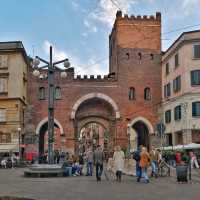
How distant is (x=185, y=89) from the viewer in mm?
46031

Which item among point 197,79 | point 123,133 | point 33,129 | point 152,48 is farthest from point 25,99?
point 197,79

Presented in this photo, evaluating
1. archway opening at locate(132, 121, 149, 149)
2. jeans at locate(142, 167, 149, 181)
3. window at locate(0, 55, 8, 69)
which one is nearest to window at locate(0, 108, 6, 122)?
window at locate(0, 55, 8, 69)

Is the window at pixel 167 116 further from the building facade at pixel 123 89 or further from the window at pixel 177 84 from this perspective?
the window at pixel 177 84

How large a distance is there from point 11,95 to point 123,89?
42.1 feet

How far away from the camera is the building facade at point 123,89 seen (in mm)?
56062

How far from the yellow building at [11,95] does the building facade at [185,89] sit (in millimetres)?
15571

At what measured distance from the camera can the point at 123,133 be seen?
183ft

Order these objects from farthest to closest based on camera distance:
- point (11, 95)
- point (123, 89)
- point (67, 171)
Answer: point (123, 89) < point (11, 95) < point (67, 171)

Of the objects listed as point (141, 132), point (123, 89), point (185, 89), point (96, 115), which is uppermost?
point (123, 89)

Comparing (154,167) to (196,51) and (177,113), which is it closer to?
(196,51)

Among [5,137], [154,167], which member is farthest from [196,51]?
[154,167]

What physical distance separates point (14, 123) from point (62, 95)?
305 inches

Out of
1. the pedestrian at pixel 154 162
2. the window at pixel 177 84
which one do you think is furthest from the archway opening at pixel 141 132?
the pedestrian at pixel 154 162

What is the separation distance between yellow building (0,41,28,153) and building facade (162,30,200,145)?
15571mm
